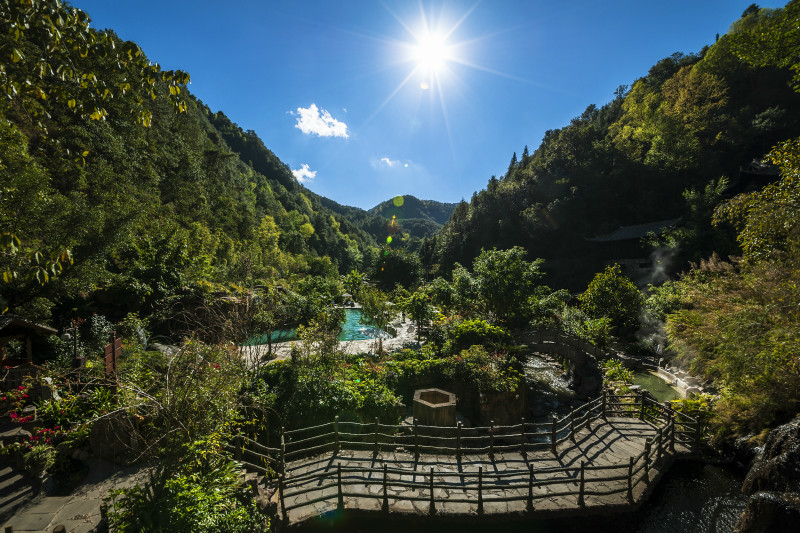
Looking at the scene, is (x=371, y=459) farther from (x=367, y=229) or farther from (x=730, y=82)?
(x=367, y=229)

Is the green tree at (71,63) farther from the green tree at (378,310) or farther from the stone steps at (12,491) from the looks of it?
the green tree at (378,310)

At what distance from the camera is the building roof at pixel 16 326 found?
398 inches

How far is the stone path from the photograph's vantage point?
24.1 ft

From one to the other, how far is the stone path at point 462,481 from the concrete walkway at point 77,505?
10.8ft

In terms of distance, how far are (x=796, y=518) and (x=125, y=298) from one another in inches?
965

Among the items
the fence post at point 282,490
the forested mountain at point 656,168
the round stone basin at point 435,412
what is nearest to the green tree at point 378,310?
the round stone basin at point 435,412

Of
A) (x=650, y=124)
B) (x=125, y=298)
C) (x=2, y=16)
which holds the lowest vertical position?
→ (x=125, y=298)

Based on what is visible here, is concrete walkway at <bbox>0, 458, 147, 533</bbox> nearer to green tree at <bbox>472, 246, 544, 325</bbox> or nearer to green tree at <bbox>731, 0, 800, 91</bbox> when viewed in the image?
green tree at <bbox>472, 246, 544, 325</bbox>

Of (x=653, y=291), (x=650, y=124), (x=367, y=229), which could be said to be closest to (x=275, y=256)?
(x=653, y=291)

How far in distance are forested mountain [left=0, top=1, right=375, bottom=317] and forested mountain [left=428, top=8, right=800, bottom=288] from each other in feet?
118

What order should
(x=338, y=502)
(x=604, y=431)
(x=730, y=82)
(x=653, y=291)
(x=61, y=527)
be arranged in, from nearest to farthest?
(x=61, y=527) < (x=338, y=502) < (x=604, y=431) < (x=653, y=291) < (x=730, y=82)

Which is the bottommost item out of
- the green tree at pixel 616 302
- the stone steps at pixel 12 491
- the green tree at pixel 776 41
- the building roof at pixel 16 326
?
the stone steps at pixel 12 491

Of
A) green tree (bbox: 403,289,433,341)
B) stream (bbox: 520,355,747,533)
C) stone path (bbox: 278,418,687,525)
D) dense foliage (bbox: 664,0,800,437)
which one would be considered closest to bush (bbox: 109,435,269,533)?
stone path (bbox: 278,418,687,525)

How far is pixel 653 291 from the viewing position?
89.2ft
